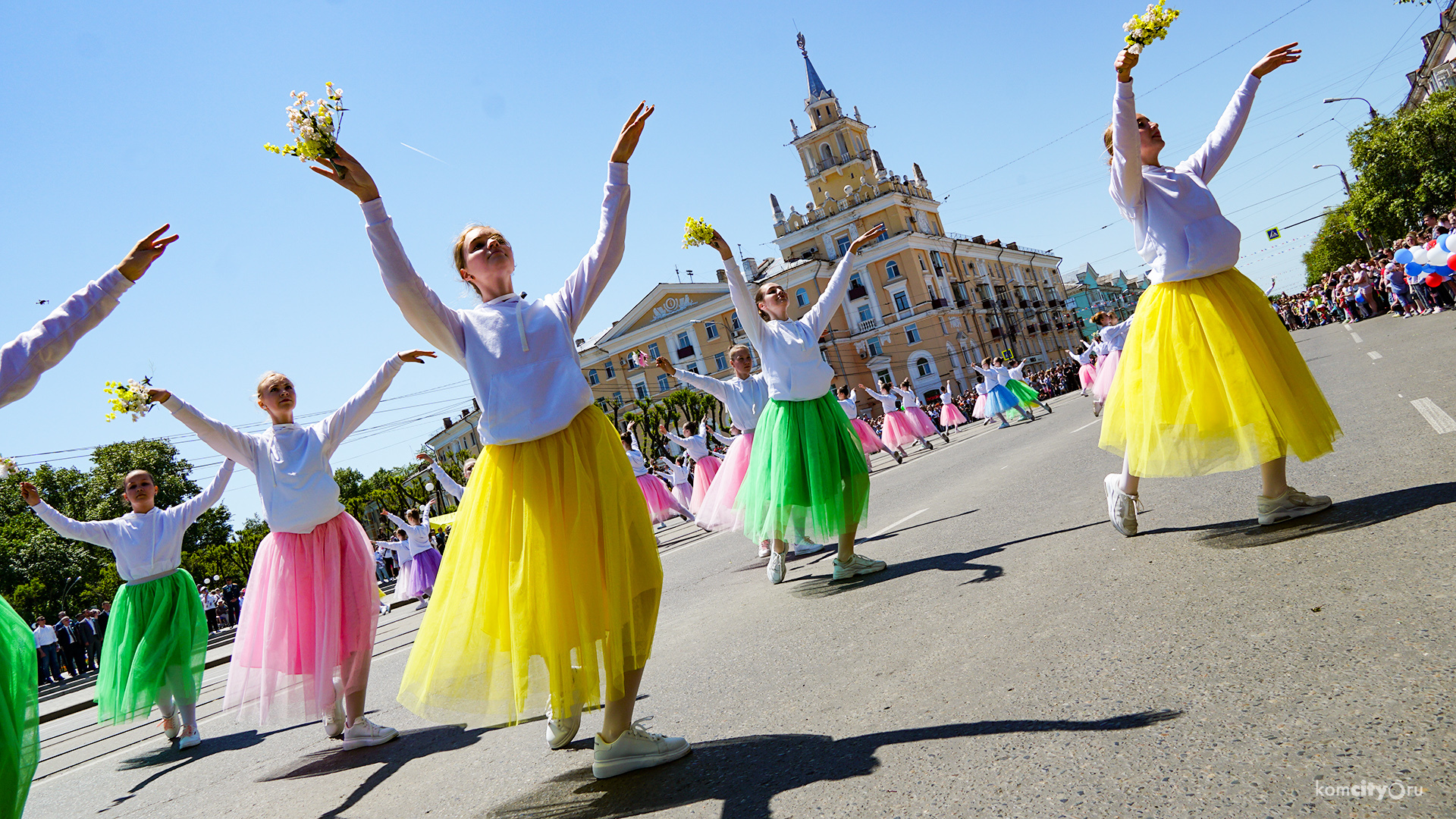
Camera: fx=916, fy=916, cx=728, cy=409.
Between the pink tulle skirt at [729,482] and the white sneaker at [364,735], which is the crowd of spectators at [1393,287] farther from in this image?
the white sneaker at [364,735]

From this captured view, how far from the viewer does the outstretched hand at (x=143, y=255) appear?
3.66 metres

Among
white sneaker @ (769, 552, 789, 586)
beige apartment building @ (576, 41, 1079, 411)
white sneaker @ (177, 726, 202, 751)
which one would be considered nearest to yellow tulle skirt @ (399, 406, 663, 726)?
white sneaker @ (769, 552, 789, 586)

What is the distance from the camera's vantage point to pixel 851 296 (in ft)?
249

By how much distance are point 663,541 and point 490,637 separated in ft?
42.9

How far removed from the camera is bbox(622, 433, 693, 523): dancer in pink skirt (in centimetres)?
1880

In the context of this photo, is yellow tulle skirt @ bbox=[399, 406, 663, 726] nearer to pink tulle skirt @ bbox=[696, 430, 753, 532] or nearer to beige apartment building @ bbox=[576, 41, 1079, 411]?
pink tulle skirt @ bbox=[696, 430, 753, 532]

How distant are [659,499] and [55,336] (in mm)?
16271

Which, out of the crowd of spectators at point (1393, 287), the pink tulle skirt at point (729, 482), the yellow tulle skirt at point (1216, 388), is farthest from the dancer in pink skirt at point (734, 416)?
the crowd of spectators at point (1393, 287)

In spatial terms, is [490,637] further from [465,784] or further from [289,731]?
[289,731]

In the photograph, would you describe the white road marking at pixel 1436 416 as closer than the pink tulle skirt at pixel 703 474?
Yes

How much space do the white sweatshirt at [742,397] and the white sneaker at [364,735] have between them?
471 cm

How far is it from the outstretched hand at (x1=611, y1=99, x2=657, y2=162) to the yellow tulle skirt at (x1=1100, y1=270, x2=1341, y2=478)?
9.29 feet

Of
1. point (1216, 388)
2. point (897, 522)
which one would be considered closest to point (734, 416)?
point (897, 522)

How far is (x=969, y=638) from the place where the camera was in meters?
4.04
